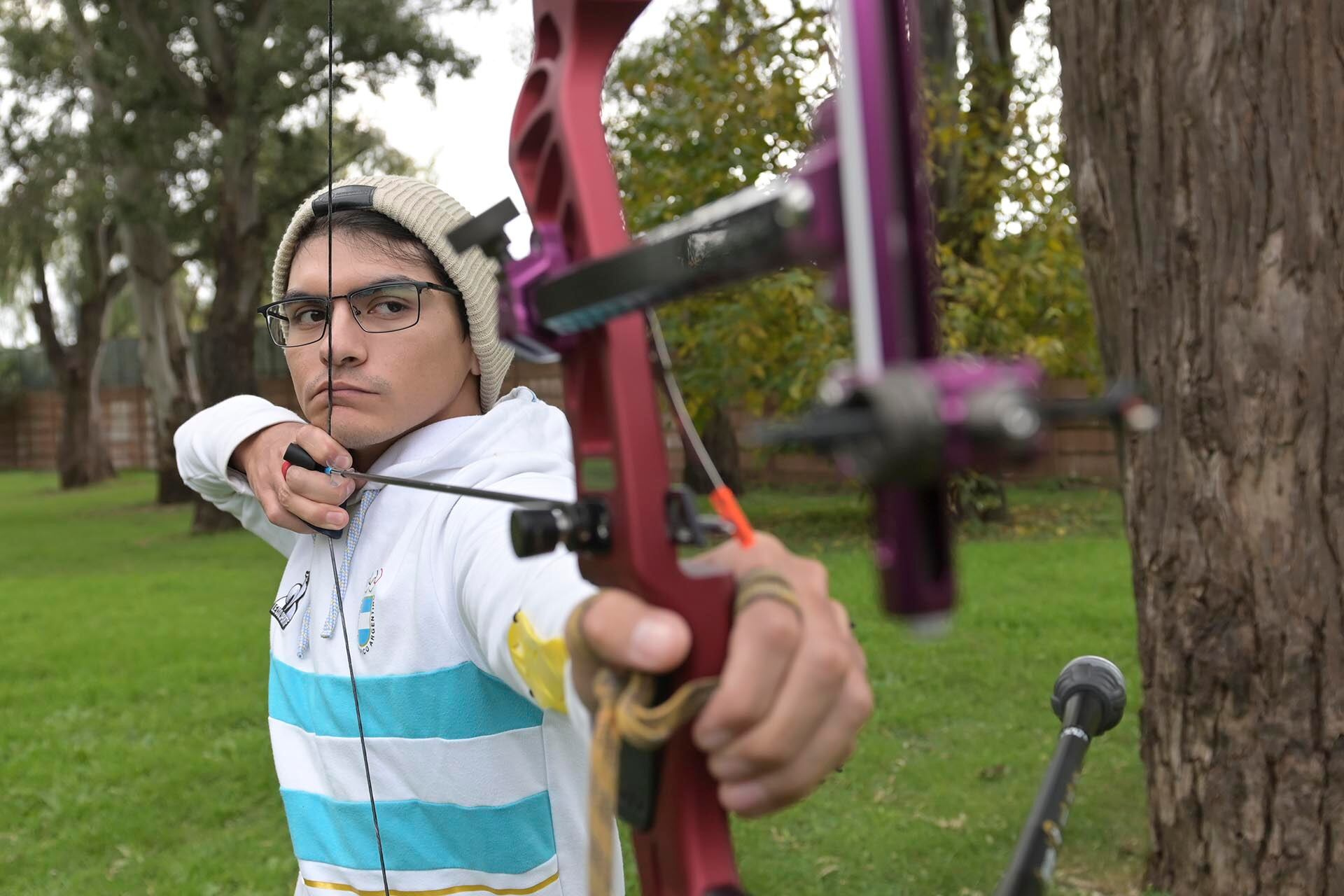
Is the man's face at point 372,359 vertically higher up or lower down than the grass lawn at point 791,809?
higher up

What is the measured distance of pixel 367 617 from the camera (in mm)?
1343

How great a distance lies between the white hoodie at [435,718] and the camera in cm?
126

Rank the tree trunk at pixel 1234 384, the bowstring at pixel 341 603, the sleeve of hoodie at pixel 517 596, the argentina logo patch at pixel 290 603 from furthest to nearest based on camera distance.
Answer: the tree trunk at pixel 1234 384 < the argentina logo patch at pixel 290 603 < the bowstring at pixel 341 603 < the sleeve of hoodie at pixel 517 596

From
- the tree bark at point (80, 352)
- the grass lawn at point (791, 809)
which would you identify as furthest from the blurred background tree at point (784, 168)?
the tree bark at point (80, 352)

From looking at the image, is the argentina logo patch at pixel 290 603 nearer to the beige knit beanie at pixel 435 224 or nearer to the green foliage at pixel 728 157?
the beige knit beanie at pixel 435 224

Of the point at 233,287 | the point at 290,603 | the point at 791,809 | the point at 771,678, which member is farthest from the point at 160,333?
the point at 771,678

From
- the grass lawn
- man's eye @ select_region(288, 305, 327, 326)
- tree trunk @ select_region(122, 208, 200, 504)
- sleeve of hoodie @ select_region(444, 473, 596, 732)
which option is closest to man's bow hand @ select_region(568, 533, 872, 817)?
sleeve of hoodie @ select_region(444, 473, 596, 732)

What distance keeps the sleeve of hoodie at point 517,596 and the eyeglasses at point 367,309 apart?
0.25m

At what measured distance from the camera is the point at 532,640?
34.7 inches

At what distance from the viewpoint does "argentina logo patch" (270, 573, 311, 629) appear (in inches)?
58.8

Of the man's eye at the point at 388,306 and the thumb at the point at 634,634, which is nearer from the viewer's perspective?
the thumb at the point at 634,634

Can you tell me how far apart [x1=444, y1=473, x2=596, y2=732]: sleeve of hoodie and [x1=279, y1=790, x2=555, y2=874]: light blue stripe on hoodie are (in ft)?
0.61

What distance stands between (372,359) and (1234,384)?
5.85 feet

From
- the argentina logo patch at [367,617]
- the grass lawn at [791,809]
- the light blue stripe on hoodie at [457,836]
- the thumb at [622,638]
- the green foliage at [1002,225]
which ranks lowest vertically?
the grass lawn at [791,809]
